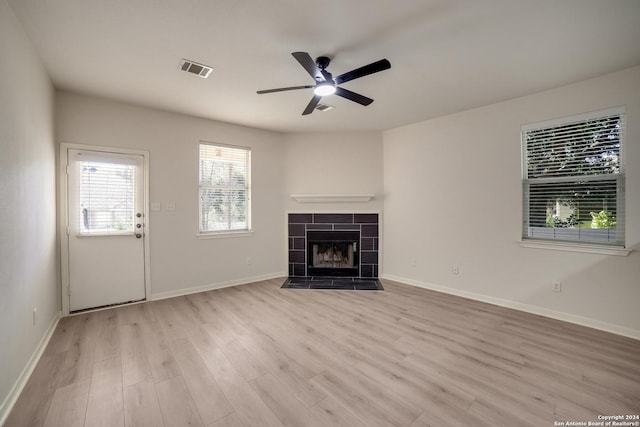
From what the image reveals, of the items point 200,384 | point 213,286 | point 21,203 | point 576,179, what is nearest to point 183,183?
point 213,286

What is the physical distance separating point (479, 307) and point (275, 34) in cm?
371

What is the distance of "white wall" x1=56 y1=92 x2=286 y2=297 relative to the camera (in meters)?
3.27

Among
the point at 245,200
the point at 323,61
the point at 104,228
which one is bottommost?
the point at 104,228

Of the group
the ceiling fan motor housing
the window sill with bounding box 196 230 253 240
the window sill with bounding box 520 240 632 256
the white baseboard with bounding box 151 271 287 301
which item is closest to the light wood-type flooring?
the white baseboard with bounding box 151 271 287 301

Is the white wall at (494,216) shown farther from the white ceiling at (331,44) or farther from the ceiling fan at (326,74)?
the ceiling fan at (326,74)

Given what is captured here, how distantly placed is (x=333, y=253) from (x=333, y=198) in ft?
3.37

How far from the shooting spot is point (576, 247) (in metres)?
2.90

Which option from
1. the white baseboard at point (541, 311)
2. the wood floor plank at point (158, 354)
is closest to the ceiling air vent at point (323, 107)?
the white baseboard at point (541, 311)

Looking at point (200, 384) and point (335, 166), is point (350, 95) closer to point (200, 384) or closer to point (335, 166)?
point (335, 166)

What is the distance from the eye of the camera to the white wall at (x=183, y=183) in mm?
3273

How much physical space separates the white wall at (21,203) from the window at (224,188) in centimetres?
172

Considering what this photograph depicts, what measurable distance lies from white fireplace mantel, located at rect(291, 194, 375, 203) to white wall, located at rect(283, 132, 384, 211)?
0.24ft

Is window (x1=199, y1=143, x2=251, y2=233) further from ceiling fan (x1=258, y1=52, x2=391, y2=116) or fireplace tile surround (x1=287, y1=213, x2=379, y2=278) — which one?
ceiling fan (x1=258, y1=52, x2=391, y2=116)

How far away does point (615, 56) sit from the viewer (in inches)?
94.1
